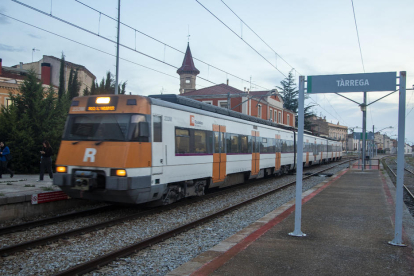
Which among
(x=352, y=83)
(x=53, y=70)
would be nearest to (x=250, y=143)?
(x=352, y=83)

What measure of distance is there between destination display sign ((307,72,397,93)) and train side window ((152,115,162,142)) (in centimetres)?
385

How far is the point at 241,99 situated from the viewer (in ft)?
151

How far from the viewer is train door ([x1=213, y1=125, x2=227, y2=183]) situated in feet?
41.6

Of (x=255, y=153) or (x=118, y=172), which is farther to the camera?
(x=255, y=153)

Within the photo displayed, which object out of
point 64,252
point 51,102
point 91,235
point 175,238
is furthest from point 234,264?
point 51,102

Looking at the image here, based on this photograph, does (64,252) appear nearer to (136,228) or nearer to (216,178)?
(136,228)

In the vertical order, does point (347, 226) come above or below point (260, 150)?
below

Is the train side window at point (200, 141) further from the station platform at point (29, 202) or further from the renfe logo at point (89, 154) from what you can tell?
the station platform at point (29, 202)

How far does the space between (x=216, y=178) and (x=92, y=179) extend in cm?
519

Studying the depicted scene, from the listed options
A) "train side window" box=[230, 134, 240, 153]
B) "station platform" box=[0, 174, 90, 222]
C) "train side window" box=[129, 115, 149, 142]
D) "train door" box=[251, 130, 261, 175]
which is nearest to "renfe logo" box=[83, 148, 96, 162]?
"train side window" box=[129, 115, 149, 142]

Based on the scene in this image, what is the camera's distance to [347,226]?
767 centimetres

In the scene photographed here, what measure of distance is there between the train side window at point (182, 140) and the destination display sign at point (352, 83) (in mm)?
4268

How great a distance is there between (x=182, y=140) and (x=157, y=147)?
137cm

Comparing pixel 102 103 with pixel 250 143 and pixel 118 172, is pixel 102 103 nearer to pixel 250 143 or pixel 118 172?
pixel 118 172
